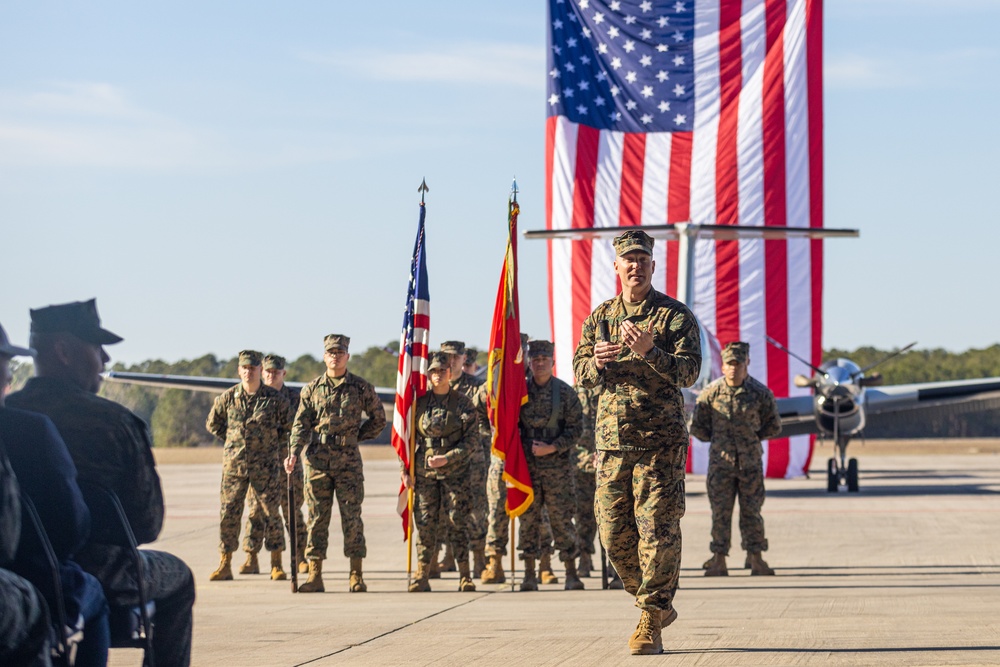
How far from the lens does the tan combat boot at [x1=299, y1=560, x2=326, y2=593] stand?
1057 cm

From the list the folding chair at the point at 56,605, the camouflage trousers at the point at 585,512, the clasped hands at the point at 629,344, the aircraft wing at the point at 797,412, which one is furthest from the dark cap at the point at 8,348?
the aircraft wing at the point at 797,412

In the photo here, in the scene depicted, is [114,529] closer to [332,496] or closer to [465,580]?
[332,496]

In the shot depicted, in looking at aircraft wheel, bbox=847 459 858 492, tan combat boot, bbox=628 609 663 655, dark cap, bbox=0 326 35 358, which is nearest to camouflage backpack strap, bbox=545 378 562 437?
tan combat boot, bbox=628 609 663 655

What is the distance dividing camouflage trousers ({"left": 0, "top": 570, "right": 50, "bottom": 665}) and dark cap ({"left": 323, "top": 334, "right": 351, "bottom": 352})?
25.3 feet

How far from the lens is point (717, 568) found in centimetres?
1170

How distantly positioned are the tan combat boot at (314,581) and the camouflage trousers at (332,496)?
2.2 inches

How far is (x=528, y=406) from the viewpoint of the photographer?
10.8 meters

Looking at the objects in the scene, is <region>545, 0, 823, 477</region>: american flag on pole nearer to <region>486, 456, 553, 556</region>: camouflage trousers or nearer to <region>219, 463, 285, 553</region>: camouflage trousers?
<region>219, 463, 285, 553</region>: camouflage trousers

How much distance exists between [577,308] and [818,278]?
5.35 meters

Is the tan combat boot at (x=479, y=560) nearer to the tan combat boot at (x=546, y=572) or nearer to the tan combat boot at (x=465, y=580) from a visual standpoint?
the tan combat boot at (x=546, y=572)

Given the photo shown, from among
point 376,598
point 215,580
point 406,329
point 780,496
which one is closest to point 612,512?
point 376,598

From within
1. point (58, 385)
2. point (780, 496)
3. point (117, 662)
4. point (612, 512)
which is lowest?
point (780, 496)

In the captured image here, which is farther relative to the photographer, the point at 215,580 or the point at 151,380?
the point at 151,380

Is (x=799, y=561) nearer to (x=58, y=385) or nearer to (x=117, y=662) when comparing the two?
(x=117, y=662)
